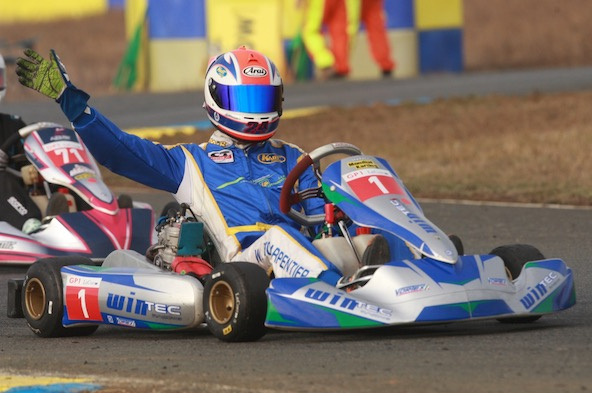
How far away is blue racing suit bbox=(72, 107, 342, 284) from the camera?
6.59 metres

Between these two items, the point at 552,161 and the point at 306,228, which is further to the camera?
the point at 552,161

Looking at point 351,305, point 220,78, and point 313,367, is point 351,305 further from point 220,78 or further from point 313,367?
point 220,78

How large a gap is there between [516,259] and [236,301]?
1294 mm

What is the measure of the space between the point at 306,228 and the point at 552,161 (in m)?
6.74

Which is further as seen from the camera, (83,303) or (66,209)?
(66,209)

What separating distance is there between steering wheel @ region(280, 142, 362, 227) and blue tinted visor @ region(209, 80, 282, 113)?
0.39 meters

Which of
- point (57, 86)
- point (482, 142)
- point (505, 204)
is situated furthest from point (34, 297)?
point (482, 142)

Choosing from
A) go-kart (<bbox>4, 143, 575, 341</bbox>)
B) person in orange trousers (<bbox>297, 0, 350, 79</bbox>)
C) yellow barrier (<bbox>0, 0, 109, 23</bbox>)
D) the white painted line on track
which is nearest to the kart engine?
go-kart (<bbox>4, 143, 575, 341</bbox>)

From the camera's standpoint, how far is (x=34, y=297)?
671cm

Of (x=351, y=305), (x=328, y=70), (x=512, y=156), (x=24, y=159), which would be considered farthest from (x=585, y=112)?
(x=351, y=305)

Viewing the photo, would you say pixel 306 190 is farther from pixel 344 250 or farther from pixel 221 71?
pixel 221 71

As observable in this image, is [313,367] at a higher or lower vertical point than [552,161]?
higher

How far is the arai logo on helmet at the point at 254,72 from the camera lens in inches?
272

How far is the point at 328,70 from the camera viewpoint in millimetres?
21578
